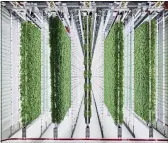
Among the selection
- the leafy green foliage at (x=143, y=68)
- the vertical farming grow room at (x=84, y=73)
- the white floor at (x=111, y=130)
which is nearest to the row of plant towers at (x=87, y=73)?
the vertical farming grow room at (x=84, y=73)

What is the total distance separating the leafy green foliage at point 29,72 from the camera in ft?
16.2

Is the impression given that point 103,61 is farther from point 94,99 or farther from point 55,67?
point 55,67

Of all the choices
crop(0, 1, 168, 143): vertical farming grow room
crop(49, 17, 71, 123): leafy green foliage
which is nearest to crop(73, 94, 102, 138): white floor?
crop(0, 1, 168, 143): vertical farming grow room

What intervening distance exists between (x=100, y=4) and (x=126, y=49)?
153 cm

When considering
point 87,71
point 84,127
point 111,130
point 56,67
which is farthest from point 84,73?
point 111,130

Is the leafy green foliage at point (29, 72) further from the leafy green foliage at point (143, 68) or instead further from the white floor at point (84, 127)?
the leafy green foliage at point (143, 68)

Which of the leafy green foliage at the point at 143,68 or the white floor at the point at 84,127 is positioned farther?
the white floor at the point at 84,127

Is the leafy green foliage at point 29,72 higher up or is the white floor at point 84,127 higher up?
the leafy green foliage at point 29,72

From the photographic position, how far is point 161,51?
5555mm

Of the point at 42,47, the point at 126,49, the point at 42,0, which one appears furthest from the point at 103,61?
the point at 42,0

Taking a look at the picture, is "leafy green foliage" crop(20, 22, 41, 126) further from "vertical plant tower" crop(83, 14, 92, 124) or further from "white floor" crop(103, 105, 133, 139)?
"white floor" crop(103, 105, 133, 139)

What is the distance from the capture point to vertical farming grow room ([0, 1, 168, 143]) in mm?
4934

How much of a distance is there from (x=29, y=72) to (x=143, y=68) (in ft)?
6.57

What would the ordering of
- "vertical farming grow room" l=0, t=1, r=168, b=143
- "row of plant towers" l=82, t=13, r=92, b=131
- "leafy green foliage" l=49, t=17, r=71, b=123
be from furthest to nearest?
1. "row of plant towers" l=82, t=13, r=92, b=131
2. "leafy green foliage" l=49, t=17, r=71, b=123
3. "vertical farming grow room" l=0, t=1, r=168, b=143
